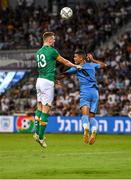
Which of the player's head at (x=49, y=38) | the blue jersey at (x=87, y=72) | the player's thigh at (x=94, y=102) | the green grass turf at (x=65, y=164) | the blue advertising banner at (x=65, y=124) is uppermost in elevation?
the player's head at (x=49, y=38)

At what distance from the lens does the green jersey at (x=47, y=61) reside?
18.4 meters

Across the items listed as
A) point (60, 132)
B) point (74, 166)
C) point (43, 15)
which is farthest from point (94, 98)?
point (43, 15)

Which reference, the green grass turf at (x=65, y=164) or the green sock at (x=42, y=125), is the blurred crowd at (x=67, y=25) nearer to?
the green sock at (x=42, y=125)

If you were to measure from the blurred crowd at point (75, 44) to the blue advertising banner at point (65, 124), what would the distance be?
0.86 meters

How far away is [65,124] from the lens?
3369 cm

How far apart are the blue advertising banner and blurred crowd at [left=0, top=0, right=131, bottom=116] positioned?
0.86 meters

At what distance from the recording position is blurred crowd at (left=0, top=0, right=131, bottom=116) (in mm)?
34938

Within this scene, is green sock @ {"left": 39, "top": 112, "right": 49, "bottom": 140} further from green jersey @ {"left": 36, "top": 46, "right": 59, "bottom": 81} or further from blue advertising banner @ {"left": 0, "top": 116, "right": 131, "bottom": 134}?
blue advertising banner @ {"left": 0, "top": 116, "right": 131, "bottom": 134}

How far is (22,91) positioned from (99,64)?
18.5 metres

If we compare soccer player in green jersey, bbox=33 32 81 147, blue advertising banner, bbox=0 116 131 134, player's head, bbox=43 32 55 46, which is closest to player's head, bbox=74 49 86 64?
soccer player in green jersey, bbox=33 32 81 147

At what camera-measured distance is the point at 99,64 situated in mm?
19406

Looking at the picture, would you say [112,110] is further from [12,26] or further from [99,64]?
[99,64]

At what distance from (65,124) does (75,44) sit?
7.88 m

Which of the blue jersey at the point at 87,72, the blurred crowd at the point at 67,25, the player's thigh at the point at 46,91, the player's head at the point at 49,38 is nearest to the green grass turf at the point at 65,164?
the player's thigh at the point at 46,91
